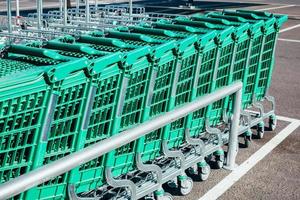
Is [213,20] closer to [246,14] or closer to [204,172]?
[246,14]

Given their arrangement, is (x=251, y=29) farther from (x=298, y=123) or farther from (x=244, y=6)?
(x=244, y=6)

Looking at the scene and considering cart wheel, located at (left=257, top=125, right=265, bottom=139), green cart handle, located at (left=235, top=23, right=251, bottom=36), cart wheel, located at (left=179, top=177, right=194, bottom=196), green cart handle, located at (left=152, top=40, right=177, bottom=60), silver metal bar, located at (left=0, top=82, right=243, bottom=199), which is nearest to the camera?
silver metal bar, located at (left=0, top=82, right=243, bottom=199)

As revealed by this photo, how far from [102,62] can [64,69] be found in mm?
374

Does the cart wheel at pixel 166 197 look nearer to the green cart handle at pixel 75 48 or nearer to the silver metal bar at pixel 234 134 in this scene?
the silver metal bar at pixel 234 134

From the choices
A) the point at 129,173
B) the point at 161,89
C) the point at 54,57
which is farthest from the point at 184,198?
the point at 54,57

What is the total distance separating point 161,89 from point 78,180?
43.7 inches

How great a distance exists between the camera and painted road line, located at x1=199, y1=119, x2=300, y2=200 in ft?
15.7

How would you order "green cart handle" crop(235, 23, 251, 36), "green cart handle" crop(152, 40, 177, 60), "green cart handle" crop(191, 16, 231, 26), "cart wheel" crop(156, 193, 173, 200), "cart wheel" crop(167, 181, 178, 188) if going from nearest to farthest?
1. "green cart handle" crop(152, 40, 177, 60)
2. "cart wheel" crop(156, 193, 173, 200)
3. "cart wheel" crop(167, 181, 178, 188)
4. "green cart handle" crop(235, 23, 251, 36)
5. "green cart handle" crop(191, 16, 231, 26)

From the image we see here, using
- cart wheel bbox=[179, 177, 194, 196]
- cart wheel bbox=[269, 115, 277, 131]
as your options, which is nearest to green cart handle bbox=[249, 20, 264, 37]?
cart wheel bbox=[269, 115, 277, 131]

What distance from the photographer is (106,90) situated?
3.78 metres

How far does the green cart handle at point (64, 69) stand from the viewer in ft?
10.5

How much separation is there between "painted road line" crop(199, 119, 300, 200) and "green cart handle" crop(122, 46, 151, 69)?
1.53m

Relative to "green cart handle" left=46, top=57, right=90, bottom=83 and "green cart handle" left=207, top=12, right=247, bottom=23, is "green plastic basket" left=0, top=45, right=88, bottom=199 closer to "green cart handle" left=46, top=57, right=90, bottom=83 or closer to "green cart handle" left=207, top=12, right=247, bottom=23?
"green cart handle" left=46, top=57, right=90, bottom=83

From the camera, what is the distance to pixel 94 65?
3.52 m
